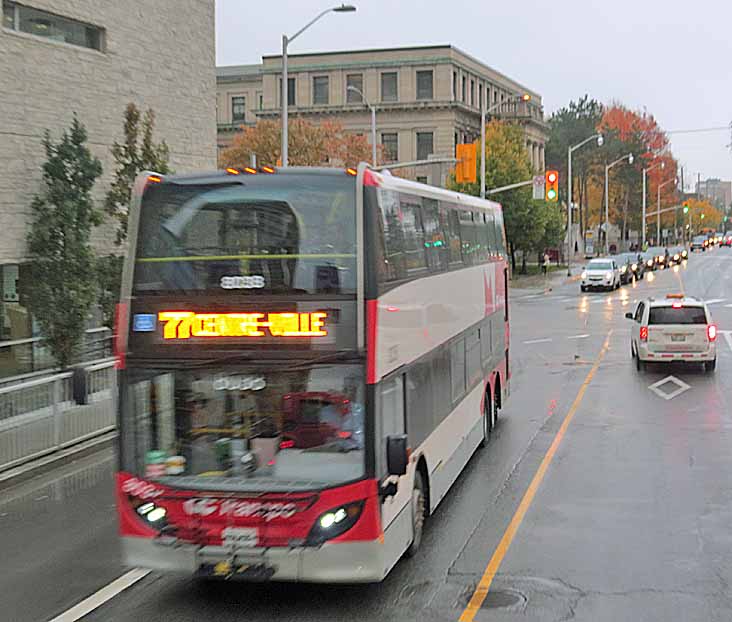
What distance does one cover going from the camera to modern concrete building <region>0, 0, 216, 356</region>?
20.7m

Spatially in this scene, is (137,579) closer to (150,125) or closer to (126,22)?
(150,125)

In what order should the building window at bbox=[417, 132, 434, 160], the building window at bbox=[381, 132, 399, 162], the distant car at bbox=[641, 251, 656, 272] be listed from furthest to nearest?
the building window at bbox=[381, 132, 399, 162] → the building window at bbox=[417, 132, 434, 160] → the distant car at bbox=[641, 251, 656, 272]

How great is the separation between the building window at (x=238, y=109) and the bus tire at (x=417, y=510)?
280 feet

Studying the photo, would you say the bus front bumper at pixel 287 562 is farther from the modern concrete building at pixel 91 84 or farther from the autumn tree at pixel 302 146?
the autumn tree at pixel 302 146

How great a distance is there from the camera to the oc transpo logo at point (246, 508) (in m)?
8.65

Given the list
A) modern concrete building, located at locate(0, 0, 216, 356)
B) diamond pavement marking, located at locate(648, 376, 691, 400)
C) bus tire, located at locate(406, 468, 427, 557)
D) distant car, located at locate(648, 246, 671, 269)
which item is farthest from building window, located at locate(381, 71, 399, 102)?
bus tire, located at locate(406, 468, 427, 557)

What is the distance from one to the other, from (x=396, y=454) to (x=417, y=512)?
204 centimetres

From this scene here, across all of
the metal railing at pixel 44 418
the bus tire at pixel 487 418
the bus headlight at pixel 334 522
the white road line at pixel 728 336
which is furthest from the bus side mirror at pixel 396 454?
the white road line at pixel 728 336

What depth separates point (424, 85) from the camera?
89750 mm

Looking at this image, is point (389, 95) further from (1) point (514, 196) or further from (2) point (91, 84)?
(2) point (91, 84)

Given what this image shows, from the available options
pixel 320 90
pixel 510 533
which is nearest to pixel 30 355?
pixel 510 533

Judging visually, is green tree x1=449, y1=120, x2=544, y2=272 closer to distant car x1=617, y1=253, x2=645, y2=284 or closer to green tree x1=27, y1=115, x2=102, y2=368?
distant car x1=617, y1=253, x2=645, y2=284

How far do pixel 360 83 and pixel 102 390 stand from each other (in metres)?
75.5

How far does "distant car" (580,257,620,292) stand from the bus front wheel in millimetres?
51080
